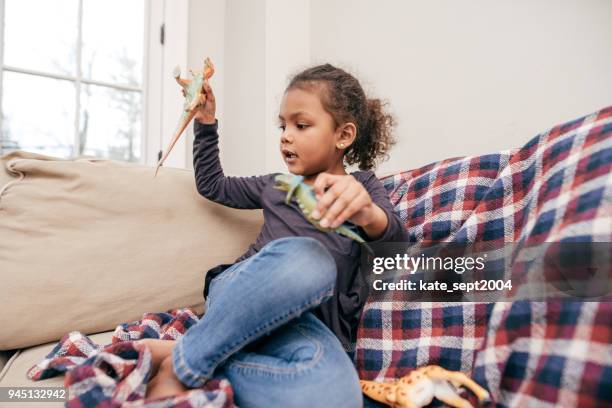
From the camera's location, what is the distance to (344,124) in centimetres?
96

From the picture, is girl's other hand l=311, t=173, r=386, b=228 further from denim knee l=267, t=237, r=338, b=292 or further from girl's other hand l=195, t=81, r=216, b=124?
girl's other hand l=195, t=81, r=216, b=124

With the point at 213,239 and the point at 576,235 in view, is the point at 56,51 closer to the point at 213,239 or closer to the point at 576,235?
the point at 213,239

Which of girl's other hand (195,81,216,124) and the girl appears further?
girl's other hand (195,81,216,124)

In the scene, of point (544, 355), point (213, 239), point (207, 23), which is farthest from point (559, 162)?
point (207, 23)

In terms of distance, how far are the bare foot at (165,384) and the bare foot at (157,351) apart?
0.9 inches

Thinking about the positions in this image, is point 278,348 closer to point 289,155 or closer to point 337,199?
point 337,199

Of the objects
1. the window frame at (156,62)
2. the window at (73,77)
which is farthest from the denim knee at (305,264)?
the window at (73,77)

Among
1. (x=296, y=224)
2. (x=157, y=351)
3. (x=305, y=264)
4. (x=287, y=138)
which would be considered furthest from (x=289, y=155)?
(x=157, y=351)

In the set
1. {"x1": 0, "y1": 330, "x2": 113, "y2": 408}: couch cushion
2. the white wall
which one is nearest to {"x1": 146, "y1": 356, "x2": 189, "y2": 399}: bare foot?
{"x1": 0, "y1": 330, "x2": 113, "y2": 408}: couch cushion

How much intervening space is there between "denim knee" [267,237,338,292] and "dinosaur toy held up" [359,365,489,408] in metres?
0.18

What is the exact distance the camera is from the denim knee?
63cm

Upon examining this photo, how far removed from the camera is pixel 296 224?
0.87 m

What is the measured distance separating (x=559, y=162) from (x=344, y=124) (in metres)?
0.42

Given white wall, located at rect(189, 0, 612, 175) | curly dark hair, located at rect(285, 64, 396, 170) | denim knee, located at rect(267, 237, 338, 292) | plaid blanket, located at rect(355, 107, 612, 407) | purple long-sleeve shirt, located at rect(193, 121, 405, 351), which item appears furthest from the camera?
white wall, located at rect(189, 0, 612, 175)
